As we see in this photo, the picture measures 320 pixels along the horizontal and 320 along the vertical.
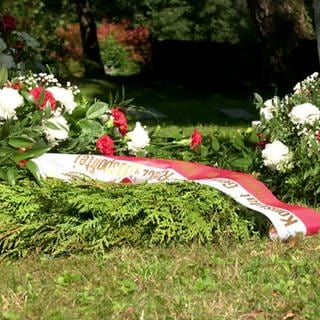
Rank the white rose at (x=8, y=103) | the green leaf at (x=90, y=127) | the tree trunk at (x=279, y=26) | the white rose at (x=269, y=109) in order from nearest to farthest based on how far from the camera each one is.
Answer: the white rose at (x=8, y=103) → the green leaf at (x=90, y=127) → the white rose at (x=269, y=109) → the tree trunk at (x=279, y=26)

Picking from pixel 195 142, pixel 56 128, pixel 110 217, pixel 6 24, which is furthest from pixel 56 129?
pixel 6 24

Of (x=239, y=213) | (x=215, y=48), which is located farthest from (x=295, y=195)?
(x=215, y=48)

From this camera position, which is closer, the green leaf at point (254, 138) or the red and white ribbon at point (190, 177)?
the red and white ribbon at point (190, 177)

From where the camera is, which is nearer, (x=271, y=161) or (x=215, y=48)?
(x=271, y=161)

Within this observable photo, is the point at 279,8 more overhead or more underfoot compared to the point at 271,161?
more underfoot

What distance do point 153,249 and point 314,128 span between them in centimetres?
182

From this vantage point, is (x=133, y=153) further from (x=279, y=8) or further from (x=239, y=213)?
(x=279, y=8)

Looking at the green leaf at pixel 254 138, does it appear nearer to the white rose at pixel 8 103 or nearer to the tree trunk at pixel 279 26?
the white rose at pixel 8 103

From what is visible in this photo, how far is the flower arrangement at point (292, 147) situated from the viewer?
5.60 meters

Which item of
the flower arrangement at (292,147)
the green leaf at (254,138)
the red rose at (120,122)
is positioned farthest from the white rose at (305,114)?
the red rose at (120,122)

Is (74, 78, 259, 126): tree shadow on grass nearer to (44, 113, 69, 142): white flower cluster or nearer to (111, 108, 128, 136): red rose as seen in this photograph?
(111, 108, 128, 136): red rose

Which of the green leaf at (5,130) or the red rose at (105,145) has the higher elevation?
the green leaf at (5,130)

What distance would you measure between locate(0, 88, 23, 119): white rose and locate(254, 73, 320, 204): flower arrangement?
68.2 inches

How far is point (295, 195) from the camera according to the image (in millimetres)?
5699
